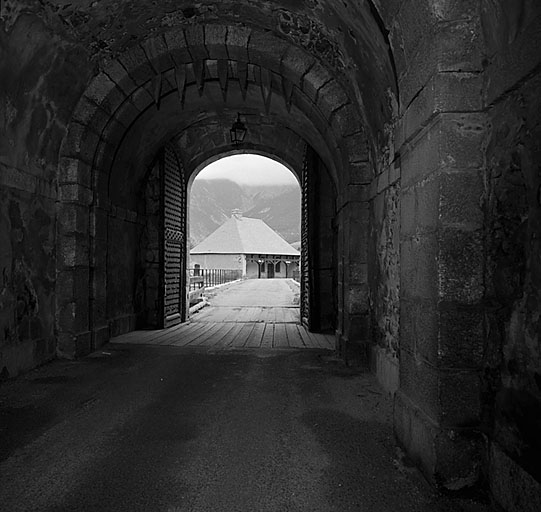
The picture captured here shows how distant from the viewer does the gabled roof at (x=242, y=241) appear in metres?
45.4

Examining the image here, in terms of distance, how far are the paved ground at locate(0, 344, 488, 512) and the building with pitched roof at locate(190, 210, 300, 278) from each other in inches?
1575

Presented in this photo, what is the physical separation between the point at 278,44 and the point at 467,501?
195 inches

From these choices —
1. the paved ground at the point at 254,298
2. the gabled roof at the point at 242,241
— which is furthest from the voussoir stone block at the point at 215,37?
the gabled roof at the point at 242,241

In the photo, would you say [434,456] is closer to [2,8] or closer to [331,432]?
[331,432]

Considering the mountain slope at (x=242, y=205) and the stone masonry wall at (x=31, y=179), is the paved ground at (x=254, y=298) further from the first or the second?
the mountain slope at (x=242, y=205)

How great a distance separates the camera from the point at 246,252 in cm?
4494

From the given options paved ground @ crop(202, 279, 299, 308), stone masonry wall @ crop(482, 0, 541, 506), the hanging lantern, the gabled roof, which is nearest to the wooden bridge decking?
the hanging lantern

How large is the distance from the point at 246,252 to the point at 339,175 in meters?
39.3

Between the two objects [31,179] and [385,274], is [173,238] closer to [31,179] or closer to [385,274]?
[31,179]

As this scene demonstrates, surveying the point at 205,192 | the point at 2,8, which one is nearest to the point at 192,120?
the point at 2,8

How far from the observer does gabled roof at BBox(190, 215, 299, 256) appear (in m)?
45.4

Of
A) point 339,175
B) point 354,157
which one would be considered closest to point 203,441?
point 354,157

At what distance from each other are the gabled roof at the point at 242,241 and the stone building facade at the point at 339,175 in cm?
3603

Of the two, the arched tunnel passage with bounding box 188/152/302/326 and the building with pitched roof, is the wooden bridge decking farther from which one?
the building with pitched roof
